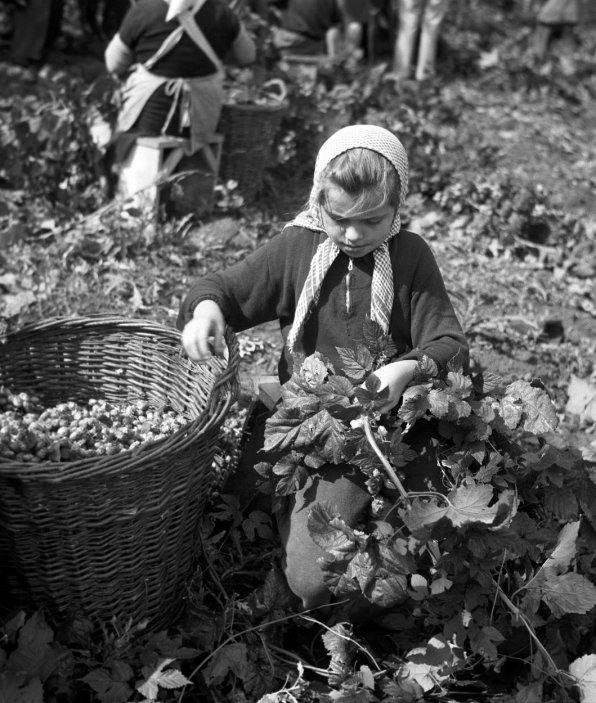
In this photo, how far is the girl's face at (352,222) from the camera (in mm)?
2256

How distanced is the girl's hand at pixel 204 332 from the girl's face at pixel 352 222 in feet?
1.24

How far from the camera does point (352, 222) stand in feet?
7.52

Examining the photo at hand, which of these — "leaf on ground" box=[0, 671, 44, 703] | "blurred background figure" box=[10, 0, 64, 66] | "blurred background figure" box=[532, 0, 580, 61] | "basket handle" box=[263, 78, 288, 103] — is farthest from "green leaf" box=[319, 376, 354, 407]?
"blurred background figure" box=[532, 0, 580, 61]

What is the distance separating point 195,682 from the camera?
2287 millimetres

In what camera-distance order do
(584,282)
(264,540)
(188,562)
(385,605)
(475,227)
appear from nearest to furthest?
(385,605)
(188,562)
(264,540)
(584,282)
(475,227)

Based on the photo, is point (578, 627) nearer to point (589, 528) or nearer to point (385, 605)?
point (589, 528)

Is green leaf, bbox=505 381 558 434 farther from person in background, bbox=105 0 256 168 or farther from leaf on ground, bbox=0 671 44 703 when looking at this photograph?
person in background, bbox=105 0 256 168

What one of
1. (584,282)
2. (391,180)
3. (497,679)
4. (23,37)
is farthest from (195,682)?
(23,37)

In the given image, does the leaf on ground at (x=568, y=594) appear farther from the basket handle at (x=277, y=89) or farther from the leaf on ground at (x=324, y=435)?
the basket handle at (x=277, y=89)

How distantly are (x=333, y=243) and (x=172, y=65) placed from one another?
2.25 m

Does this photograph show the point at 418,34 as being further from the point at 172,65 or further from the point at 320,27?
the point at 172,65

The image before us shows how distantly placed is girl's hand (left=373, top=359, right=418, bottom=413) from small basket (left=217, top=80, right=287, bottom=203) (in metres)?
2.74

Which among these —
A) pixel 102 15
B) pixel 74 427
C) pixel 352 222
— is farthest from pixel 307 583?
pixel 102 15

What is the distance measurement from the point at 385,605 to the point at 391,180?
1.05m
